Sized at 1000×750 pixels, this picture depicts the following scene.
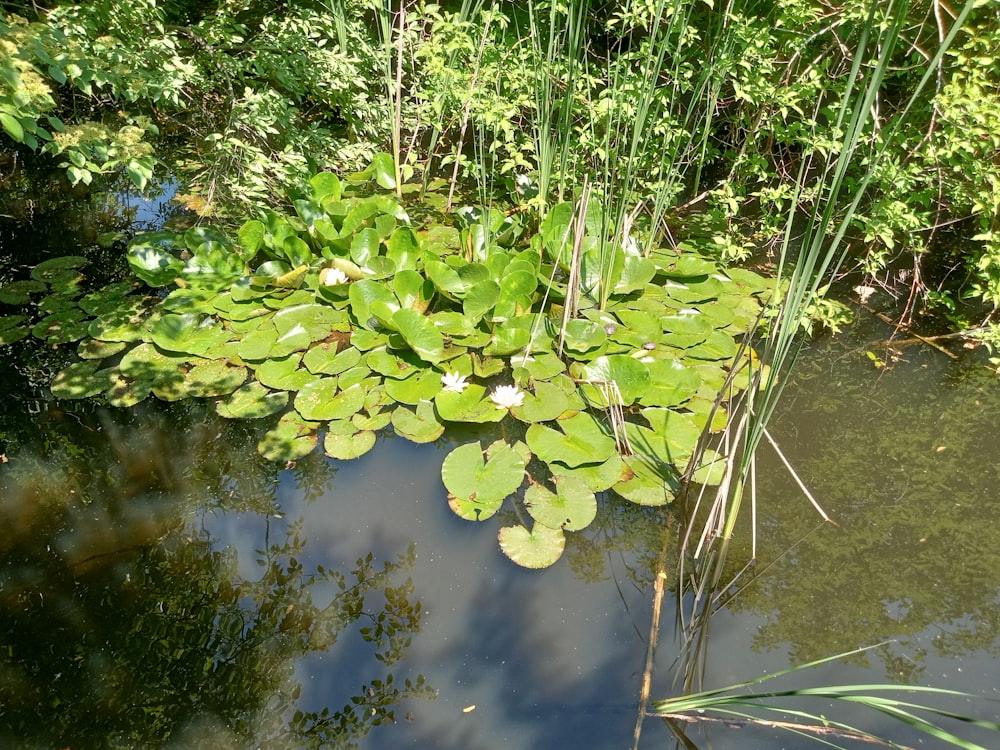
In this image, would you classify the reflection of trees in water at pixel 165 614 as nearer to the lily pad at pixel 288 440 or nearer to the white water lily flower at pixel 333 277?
the lily pad at pixel 288 440

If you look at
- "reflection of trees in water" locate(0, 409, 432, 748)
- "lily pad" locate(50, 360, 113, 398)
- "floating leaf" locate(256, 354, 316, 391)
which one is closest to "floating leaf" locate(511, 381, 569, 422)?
"reflection of trees in water" locate(0, 409, 432, 748)

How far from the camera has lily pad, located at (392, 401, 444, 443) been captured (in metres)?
2.05

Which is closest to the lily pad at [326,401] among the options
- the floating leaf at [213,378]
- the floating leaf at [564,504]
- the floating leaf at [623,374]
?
the floating leaf at [213,378]

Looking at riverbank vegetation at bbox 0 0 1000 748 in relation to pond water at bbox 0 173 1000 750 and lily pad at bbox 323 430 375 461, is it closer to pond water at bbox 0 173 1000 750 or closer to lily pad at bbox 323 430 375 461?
lily pad at bbox 323 430 375 461

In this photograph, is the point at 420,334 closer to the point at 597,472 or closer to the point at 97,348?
the point at 597,472

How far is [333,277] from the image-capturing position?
2.59m

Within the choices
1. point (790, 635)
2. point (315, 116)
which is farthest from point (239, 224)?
point (790, 635)

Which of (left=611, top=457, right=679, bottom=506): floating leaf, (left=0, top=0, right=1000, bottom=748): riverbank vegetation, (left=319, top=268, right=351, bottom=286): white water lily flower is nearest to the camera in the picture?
(left=611, top=457, right=679, bottom=506): floating leaf

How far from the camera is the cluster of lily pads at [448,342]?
196 cm

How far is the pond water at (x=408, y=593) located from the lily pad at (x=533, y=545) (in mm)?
40

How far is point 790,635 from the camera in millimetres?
1582

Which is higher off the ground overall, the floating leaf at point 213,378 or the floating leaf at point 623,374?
the floating leaf at point 623,374

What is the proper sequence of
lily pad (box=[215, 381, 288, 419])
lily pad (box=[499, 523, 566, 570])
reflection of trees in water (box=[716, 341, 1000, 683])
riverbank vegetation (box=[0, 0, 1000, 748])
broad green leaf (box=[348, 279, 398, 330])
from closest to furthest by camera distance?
1. reflection of trees in water (box=[716, 341, 1000, 683])
2. lily pad (box=[499, 523, 566, 570])
3. riverbank vegetation (box=[0, 0, 1000, 748])
4. lily pad (box=[215, 381, 288, 419])
5. broad green leaf (box=[348, 279, 398, 330])

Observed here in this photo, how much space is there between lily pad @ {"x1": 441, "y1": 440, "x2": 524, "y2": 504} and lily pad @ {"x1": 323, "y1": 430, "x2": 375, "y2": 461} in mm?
269
